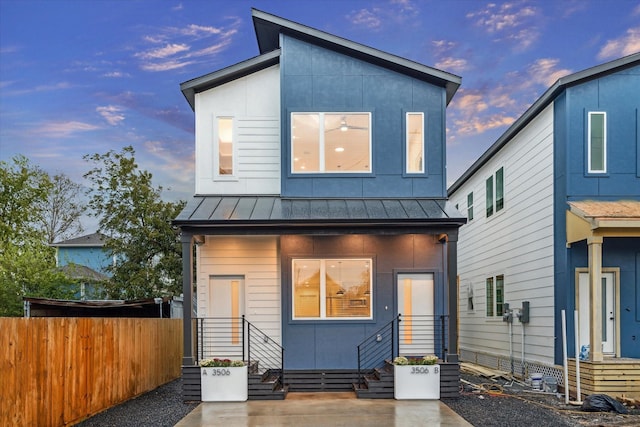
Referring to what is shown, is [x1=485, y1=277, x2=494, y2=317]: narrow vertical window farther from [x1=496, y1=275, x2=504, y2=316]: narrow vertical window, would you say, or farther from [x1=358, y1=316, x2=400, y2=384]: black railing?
[x1=358, y1=316, x2=400, y2=384]: black railing

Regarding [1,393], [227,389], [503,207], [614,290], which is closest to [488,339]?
[503,207]

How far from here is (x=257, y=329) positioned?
35.4 feet

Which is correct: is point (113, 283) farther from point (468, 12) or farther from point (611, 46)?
point (611, 46)

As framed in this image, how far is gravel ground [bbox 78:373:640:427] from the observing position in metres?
7.84

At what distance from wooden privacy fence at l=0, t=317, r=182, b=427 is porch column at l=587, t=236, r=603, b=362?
858cm

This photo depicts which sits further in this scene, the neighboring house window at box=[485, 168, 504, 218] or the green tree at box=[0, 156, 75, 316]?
the green tree at box=[0, 156, 75, 316]

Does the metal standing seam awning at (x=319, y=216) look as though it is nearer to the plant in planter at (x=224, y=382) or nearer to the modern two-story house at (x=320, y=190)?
the modern two-story house at (x=320, y=190)

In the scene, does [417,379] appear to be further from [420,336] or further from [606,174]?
[606,174]

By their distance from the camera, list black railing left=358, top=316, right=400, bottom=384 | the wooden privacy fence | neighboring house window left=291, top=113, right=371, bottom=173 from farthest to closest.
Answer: neighboring house window left=291, top=113, right=371, bottom=173
black railing left=358, top=316, right=400, bottom=384
the wooden privacy fence

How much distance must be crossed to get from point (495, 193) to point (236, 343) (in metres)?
8.50

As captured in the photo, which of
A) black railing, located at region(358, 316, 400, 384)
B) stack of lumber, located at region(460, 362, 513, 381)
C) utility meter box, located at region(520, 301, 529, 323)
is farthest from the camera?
stack of lumber, located at region(460, 362, 513, 381)

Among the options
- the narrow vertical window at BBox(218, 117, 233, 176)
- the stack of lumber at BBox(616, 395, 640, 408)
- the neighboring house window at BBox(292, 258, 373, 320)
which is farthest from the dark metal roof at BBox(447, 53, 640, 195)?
the narrow vertical window at BBox(218, 117, 233, 176)

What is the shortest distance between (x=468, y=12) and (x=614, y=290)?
929 cm

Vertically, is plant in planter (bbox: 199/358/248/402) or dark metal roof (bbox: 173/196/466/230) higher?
dark metal roof (bbox: 173/196/466/230)
